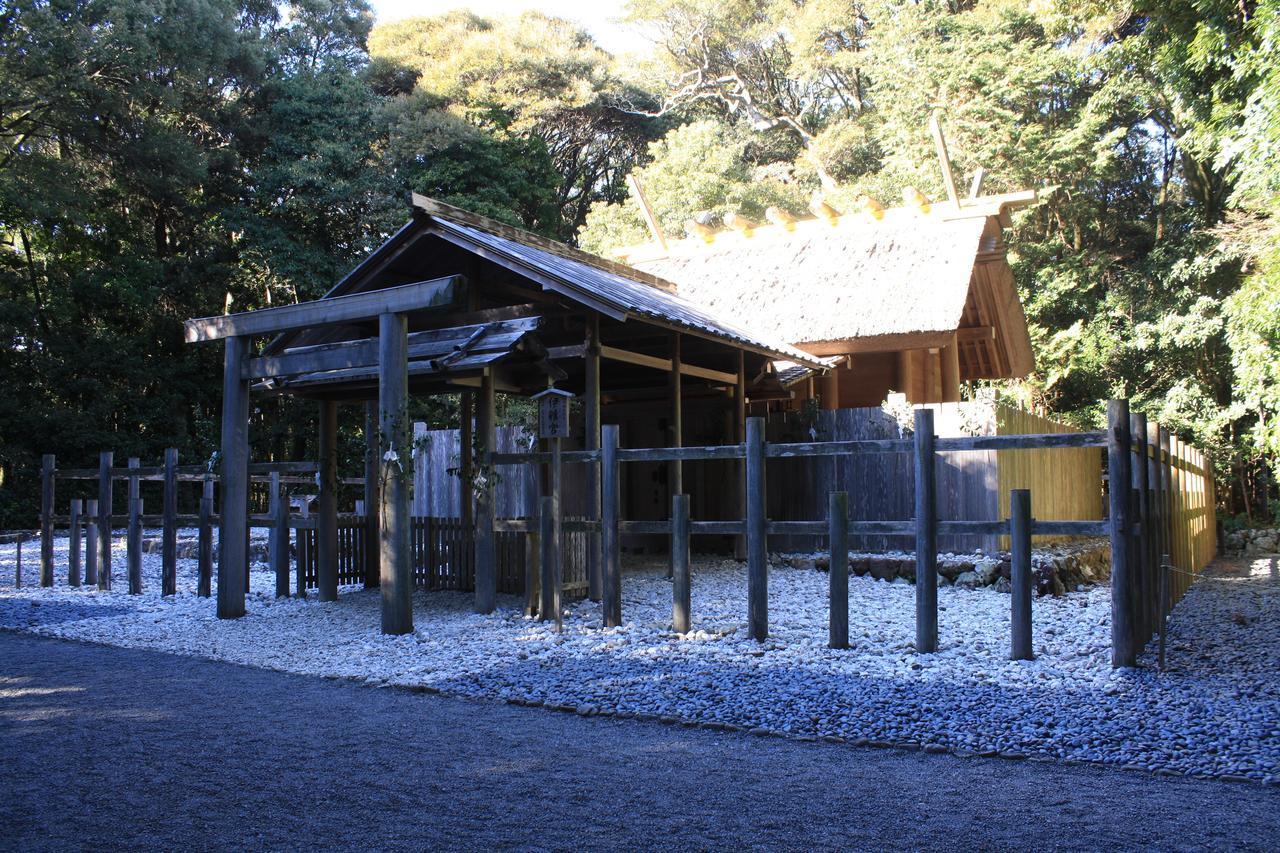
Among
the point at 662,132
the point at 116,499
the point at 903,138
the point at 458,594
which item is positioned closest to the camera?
the point at 458,594

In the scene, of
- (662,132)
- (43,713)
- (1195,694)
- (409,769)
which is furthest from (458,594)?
(662,132)

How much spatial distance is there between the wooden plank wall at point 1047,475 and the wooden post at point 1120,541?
17.1 feet

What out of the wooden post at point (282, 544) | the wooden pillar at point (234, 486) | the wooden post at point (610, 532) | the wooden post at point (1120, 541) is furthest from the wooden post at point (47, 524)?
the wooden post at point (1120, 541)

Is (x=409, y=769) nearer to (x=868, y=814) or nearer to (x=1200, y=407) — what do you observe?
(x=868, y=814)

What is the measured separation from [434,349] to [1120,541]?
6.10m

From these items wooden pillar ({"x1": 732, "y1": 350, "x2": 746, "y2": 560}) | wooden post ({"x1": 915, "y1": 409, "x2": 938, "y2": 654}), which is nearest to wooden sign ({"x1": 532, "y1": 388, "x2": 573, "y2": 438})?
wooden post ({"x1": 915, "y1": 409, "x2": 938, "y2": 654})

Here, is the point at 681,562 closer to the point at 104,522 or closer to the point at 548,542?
the point at 548,542

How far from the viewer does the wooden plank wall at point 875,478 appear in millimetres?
12023

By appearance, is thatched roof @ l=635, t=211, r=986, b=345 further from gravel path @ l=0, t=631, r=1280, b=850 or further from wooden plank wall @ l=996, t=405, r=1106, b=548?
gravel path @ l=0, t=631, r=1280, b=850

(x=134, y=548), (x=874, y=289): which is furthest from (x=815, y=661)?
(x=874, y=289)

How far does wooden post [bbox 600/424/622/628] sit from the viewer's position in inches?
320

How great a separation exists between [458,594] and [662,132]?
26.9m

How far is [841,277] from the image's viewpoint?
16.5 meters

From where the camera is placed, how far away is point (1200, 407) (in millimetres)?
22062
